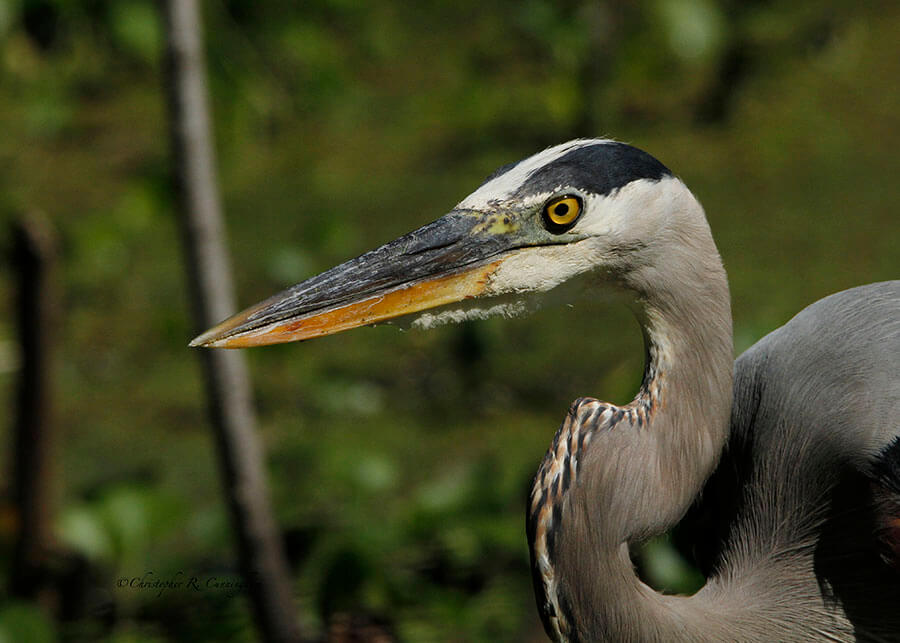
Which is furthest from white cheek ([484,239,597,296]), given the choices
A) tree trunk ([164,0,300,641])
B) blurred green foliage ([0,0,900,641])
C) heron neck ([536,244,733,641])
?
blurred green foliage ([0,0,900,641])

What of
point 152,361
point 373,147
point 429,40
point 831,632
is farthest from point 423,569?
point 429,40

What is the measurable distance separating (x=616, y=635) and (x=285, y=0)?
178 cm

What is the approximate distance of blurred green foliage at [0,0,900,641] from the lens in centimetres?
275

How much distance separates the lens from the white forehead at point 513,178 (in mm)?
1567

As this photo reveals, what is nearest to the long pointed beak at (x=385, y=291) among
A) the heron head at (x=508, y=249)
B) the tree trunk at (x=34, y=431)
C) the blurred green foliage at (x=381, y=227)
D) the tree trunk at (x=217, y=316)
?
the heron head at (x=508, y=249)

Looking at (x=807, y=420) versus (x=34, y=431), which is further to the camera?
(x=34, y=431)

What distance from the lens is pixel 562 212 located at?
5.14 feet

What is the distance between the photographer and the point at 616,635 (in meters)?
1.58

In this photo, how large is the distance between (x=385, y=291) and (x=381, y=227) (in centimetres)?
335

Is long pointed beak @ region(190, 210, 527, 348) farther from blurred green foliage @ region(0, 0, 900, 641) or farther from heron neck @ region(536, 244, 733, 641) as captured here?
blurred green foliage @ region(0, 0, 900, 641)

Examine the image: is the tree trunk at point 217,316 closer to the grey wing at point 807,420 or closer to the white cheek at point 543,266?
the white cheek at point 543,266

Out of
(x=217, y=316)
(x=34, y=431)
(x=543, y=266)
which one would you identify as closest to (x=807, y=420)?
(x=543, y=266)

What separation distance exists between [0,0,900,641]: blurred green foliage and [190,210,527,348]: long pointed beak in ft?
3.31

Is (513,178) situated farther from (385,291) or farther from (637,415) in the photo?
(637,415)
